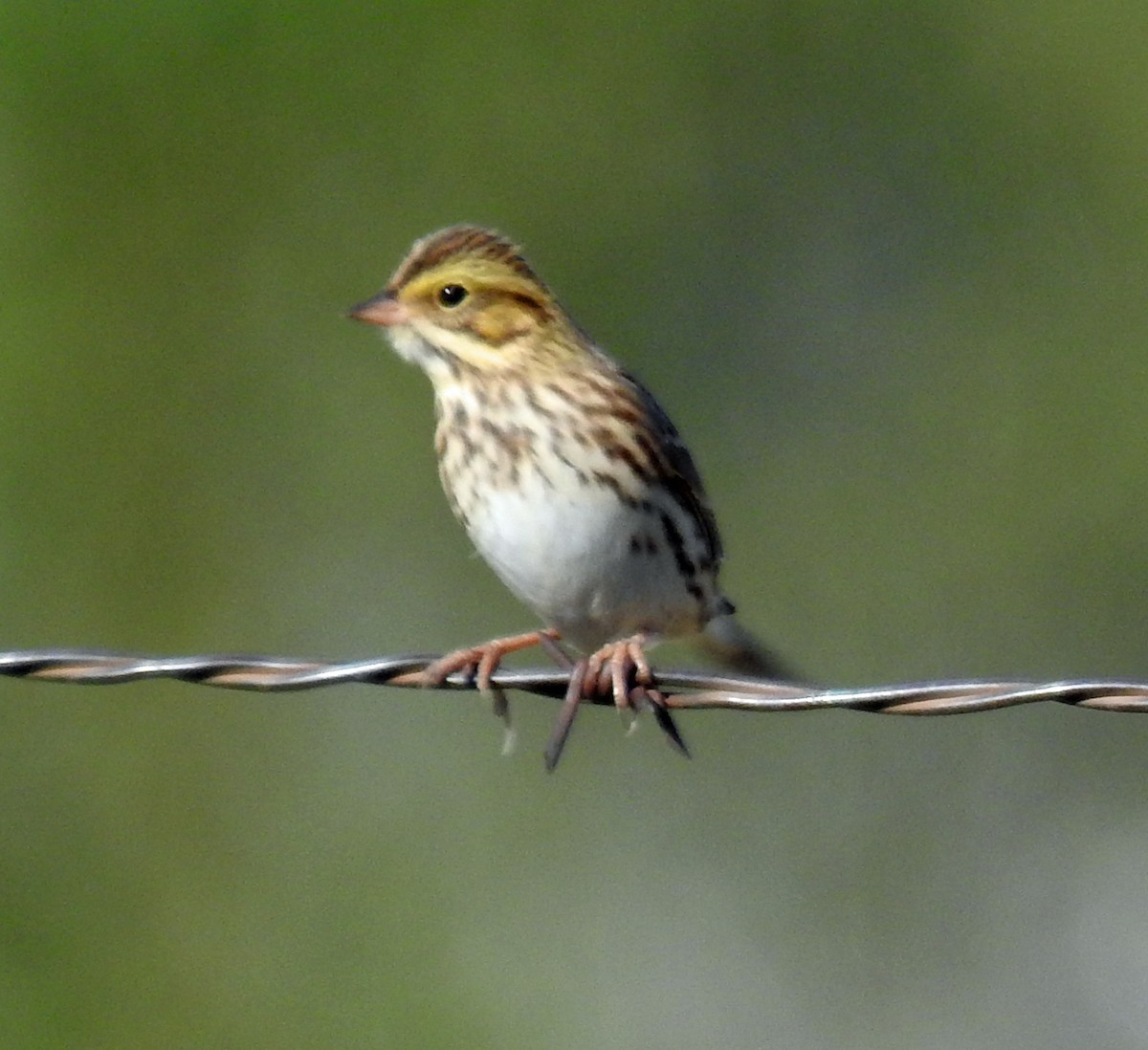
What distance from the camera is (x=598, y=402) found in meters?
7.04

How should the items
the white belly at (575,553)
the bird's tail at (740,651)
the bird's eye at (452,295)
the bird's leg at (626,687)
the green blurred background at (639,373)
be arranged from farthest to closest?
the green blurred background at (639,373) → the bird's tail at (740,651) → the bird's eye at (452,295) → the white belly at (575,553) → the bird's leg at (626,687)

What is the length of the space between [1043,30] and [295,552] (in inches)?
246

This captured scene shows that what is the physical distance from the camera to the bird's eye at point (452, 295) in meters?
7.27

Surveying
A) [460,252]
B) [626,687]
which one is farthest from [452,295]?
[626,687]

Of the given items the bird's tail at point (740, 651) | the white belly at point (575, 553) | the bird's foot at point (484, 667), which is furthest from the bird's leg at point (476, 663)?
the bird's tail at point (740, 651)

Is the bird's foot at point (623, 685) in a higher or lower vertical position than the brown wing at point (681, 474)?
lower

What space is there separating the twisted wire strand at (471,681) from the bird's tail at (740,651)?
8.42ft

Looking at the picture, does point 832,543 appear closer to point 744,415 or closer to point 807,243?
point 744,415

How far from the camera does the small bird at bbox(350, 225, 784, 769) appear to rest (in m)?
6.80

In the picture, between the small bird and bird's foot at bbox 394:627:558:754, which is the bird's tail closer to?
the small bird

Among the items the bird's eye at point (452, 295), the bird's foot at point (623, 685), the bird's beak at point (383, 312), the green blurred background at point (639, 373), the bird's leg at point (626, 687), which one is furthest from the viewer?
the green blurred background at point (639, 373)

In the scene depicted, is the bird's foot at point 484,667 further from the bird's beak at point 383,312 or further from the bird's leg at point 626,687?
the bird's beak at point 383,312

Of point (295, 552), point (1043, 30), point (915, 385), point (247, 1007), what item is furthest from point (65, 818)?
point (1043, 30)

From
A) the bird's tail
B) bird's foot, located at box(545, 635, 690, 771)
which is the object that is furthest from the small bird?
bird's foot, located at box(545, 635, 690, 771)
